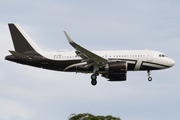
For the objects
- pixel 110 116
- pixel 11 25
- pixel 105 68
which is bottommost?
pixel 110 116

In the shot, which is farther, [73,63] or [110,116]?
[73,63]

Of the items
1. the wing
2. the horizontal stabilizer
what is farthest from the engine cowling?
the horizontal stabilizer

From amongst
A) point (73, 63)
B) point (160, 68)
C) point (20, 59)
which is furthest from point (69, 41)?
point (160, 68)

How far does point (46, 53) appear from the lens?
53.0 metres

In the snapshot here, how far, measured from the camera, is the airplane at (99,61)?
49344 mm

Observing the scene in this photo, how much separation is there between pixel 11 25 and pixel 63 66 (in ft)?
35.8

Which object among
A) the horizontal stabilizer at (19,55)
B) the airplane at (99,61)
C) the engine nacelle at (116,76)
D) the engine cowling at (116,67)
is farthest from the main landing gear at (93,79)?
the horizontal stabilizer at (19,55)

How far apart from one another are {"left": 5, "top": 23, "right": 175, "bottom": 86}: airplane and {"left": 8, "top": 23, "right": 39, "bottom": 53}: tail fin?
786mm

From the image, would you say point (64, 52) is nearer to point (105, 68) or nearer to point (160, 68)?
point (105, 68)

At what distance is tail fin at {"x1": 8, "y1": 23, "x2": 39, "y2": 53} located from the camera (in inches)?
2143

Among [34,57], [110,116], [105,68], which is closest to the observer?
[110,116]

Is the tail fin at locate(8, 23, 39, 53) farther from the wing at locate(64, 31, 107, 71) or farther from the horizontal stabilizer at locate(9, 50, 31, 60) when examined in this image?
the wing at locate(64, 31, 107, 71)

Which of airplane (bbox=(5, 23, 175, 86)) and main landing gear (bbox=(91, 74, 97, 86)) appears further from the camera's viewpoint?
main landing gear (bbox=(91, 74, 97, 86))

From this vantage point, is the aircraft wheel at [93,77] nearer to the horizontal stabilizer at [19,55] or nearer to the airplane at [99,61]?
the airplane at [99,61]
